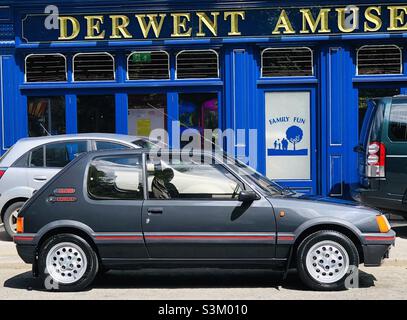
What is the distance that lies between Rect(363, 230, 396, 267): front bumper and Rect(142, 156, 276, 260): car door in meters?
0.98

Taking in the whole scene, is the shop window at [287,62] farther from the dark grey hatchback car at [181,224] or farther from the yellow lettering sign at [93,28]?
the dark grey hatchback car at [181,224]

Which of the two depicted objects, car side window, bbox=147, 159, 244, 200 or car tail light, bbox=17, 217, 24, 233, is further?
car tail light, bbox=17, 217, 24, 233

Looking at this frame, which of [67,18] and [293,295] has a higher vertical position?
[67,18]

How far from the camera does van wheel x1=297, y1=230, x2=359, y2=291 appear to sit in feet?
21.9

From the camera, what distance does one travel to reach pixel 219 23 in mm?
12609

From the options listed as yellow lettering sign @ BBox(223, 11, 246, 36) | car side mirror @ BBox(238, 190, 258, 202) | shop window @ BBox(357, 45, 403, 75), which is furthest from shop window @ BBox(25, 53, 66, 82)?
car side mirror @ BBox(238, 190, 258, 202)

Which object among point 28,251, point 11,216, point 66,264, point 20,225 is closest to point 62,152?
point 11,216

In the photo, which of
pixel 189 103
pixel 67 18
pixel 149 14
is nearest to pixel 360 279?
pixel 189 103

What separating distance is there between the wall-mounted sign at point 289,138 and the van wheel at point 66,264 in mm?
6529

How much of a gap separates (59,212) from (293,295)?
266 centimetres

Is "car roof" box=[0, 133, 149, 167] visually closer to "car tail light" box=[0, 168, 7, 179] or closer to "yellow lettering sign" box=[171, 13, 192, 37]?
"car tail light" box=[0, 168, 7, 179]

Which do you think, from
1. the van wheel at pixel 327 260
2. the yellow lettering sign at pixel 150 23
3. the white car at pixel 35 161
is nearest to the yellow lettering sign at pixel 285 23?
the yellow lettering sign at pixel 150 23

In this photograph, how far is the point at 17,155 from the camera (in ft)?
32.8
